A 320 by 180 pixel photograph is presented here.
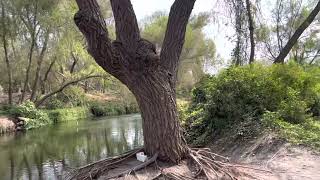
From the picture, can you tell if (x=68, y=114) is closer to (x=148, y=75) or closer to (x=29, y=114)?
(x=29, y=114)

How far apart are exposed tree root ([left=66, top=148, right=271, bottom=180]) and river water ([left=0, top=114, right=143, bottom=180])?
3.64 m

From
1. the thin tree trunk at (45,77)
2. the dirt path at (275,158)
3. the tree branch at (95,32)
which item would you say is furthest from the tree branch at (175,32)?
the thin tree trunk at (45,77)

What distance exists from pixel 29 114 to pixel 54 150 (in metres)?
12.6

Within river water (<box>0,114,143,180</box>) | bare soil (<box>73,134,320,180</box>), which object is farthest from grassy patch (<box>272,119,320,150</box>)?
river water (<box>0,114,143,180</box>)

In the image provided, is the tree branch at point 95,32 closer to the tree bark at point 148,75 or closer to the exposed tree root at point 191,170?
the tree bark at point 148,75

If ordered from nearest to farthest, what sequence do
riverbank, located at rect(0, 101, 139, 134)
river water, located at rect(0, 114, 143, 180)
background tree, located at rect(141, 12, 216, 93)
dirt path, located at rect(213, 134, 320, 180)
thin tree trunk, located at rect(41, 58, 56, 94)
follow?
dirt path, located at rect(213, 134, 320, 180) < river water, located at rect(0, 114, 143, 180) < riverbank, located at rect(0, 101, 139, 134) < thin tree trunk, located at rect(41, 58, 56, 94) < background tree, located at rect(141, 12, 216, 93)

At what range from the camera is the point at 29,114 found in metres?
28.0

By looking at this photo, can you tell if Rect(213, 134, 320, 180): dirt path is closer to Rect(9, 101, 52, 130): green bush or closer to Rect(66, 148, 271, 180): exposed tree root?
Rect(66, 148, 271, 180): exposed tree root

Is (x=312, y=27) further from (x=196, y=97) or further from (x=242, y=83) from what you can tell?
(x=242, y=83)

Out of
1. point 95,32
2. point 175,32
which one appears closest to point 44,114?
point 175,32

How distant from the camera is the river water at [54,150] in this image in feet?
39.7

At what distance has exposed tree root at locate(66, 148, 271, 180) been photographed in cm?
694

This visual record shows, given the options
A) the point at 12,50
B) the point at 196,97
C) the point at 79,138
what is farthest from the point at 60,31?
the point at 196,97

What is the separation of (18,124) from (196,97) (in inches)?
640
